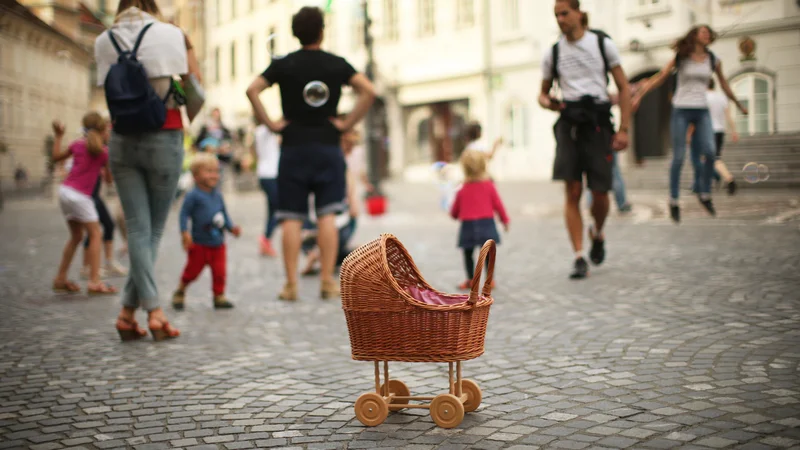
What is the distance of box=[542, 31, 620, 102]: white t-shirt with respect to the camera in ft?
24.3

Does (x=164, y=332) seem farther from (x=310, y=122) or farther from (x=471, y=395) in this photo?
(x=471, y=395)

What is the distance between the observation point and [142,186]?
5.70 m

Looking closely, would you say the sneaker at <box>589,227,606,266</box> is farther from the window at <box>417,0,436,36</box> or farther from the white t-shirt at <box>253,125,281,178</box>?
the window at <box>417,0,436,36</box>

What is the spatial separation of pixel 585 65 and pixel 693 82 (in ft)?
10.9

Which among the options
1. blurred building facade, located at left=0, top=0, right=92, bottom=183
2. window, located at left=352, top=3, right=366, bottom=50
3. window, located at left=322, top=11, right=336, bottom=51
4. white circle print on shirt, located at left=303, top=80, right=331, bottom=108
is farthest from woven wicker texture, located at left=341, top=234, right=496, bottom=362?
window, located at left=322, top=11, right=336, bottom=51

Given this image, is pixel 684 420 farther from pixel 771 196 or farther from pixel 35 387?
pixel 771 196

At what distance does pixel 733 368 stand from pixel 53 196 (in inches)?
1132

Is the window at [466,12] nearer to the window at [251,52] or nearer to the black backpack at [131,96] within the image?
the window at [251,52]

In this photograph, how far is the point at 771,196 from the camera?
1609cm

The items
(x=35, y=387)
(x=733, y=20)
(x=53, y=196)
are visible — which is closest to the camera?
(x=35, y=387)

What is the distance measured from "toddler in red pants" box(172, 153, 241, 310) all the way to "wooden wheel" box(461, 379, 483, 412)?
11.6 feet

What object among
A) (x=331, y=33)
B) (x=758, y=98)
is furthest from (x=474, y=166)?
(x=331, y=33)

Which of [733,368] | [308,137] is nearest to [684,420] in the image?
[733,368]

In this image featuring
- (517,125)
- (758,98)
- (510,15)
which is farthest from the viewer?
(517,125)
